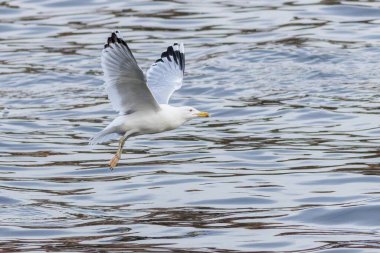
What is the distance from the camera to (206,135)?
18859 millimetres

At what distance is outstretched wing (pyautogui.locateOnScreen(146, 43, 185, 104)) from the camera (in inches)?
586

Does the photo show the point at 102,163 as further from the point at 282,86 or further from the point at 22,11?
the point at 22,11

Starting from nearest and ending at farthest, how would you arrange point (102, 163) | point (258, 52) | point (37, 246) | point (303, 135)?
point (37, 246) → point (102, 163) → point (303, 135) → point (258, 52)

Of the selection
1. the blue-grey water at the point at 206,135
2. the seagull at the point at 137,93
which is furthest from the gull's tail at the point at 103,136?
the blue-grey water at the point at 206,135

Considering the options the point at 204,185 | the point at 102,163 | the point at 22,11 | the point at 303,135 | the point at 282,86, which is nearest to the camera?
the point at 204,185

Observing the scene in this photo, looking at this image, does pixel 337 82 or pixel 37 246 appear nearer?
pixel 37 246

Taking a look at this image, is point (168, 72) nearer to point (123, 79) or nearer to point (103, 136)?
point (103, 136)

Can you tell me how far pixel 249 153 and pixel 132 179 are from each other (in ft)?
6.49

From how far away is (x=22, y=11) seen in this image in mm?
26875

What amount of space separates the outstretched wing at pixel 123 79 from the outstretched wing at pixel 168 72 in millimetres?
971

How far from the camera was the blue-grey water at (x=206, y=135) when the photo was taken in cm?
1319

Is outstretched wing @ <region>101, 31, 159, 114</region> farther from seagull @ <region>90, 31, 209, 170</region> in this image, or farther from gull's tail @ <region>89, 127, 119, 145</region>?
gull's tail @ <region>89, 127, 119, 145</region>

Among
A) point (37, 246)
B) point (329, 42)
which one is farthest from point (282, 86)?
point (37, 246)

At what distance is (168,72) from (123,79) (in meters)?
1.76
